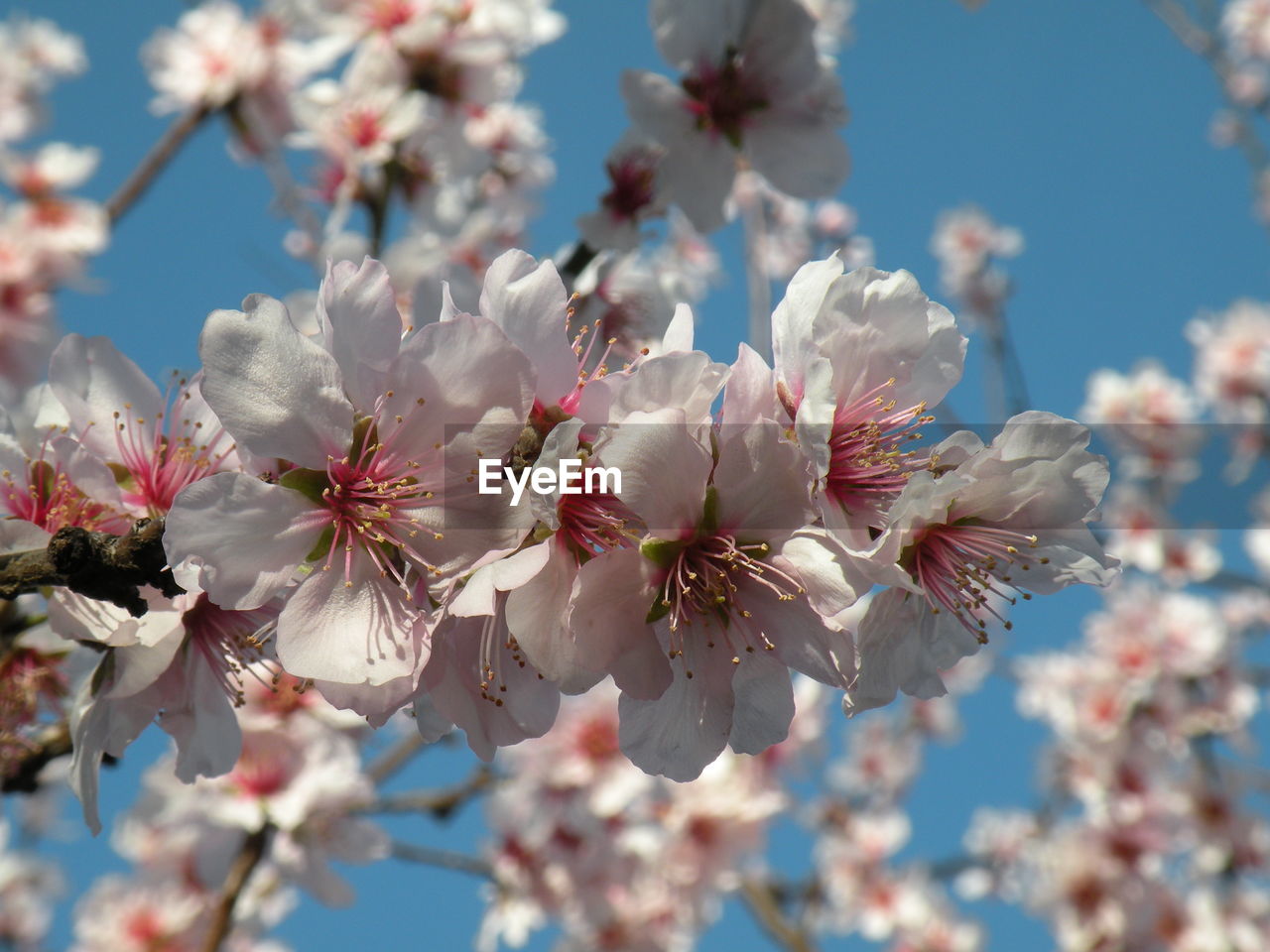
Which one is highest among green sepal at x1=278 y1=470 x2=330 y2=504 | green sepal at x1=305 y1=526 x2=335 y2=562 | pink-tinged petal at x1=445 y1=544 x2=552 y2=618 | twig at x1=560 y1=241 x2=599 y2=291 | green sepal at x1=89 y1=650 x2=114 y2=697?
pink-tinged petal at x1=445 y1=544 x2=552 y2=618

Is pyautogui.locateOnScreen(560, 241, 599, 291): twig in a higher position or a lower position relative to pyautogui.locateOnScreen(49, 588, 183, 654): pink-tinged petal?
higher

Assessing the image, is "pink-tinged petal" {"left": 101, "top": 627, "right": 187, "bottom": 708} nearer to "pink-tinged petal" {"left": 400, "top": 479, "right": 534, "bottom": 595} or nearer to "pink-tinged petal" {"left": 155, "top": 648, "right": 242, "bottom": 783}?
"pink-tinged petal" {"left": 155, "top": 648, "right": 242, "bottom": 783}

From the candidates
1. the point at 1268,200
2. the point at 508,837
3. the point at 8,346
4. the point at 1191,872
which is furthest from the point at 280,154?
the point at 1268,200

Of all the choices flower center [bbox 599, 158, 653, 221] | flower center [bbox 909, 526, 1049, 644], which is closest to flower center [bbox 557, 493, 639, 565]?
flower center [bbox 909, 526, 1049, 644]

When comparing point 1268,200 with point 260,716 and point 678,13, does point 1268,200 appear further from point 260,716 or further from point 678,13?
point 260,716

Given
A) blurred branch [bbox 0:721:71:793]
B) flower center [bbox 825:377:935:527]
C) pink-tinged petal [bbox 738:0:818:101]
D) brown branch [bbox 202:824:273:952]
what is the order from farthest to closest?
brown branch [bbox 202:824:273:952] < pink-tinged petal [bbox 738:0:818:101] < blurred branch [bbox 0:721:71:793] < flower center [bbox 825:377:935:527]

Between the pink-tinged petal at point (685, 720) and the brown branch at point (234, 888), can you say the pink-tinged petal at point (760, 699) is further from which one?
the brown branch at point (234, 888)

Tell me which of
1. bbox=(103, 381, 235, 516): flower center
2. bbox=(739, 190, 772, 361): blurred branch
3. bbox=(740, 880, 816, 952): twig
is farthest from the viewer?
bbox=(740, 880, 816, 952): twig
